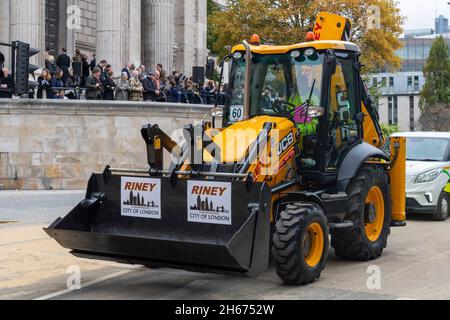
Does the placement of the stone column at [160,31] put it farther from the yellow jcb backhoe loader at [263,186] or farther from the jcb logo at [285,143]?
the jcb logo at [285,143]

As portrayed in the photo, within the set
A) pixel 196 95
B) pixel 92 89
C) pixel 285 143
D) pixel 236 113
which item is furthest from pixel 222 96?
pixel 196 95

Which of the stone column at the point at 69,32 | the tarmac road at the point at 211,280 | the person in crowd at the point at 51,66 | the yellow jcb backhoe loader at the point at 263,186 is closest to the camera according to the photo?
the yellow jcb backhoe loader at the point at 263,186

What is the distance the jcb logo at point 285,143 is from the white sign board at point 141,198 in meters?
1.68

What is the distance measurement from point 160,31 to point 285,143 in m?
24.7

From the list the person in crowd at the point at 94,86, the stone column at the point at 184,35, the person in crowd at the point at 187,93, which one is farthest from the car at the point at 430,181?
the stone column at the point at 184,35

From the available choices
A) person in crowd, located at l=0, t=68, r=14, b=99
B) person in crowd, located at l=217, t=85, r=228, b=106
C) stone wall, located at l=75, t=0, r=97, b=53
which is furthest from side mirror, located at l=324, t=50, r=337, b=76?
stone wall, located at l=75, t=0, r=97, b=53

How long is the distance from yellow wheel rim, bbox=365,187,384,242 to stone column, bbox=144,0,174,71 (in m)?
22.7

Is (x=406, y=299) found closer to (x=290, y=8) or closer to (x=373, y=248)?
(x=373, y=248)

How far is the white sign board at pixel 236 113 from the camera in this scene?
10.7m

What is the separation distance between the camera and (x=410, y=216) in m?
17.0

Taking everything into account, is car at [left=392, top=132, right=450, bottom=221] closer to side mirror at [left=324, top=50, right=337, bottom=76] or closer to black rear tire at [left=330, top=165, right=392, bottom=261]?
black rear tire at [left=330, top=165, right=392, bottom=261]

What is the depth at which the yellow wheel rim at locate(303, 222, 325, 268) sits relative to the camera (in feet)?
30.6

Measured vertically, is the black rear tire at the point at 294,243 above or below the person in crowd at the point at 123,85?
below

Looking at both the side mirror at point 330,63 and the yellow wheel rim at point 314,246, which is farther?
the side mirror at point 330,63
